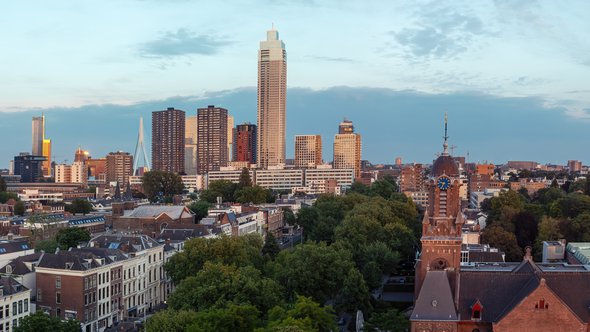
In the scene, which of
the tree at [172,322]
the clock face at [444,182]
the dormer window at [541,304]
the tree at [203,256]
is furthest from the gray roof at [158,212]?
the dormer window at [541,304]

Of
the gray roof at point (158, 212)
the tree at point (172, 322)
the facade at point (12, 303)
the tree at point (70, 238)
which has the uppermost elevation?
the gray roof at point (158, 212)

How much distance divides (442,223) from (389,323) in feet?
31.7

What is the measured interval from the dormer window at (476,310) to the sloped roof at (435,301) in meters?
1.32

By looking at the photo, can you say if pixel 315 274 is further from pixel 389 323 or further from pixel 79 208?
pixel 79 208

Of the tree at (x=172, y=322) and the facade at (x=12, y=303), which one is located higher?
the tree at (x=172, y=322)

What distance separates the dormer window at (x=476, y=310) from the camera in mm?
46031

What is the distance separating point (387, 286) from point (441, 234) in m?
34.9

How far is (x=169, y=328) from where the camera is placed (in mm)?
47500

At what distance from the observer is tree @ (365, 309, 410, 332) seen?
52881 mm

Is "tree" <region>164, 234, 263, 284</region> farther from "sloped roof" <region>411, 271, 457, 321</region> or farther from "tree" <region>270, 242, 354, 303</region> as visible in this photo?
"sloped roof" <region>411, 271, 457, 321</region>

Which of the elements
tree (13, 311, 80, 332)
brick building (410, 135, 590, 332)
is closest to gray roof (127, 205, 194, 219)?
tree (13, 311, 80, 332)

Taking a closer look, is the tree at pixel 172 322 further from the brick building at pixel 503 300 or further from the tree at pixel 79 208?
the tree at pixel 79 208

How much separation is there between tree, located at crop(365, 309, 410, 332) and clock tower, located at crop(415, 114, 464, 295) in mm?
3263

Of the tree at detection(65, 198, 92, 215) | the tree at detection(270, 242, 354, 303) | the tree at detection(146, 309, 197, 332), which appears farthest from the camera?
the tree at detection(65, 198, 92, 215)
